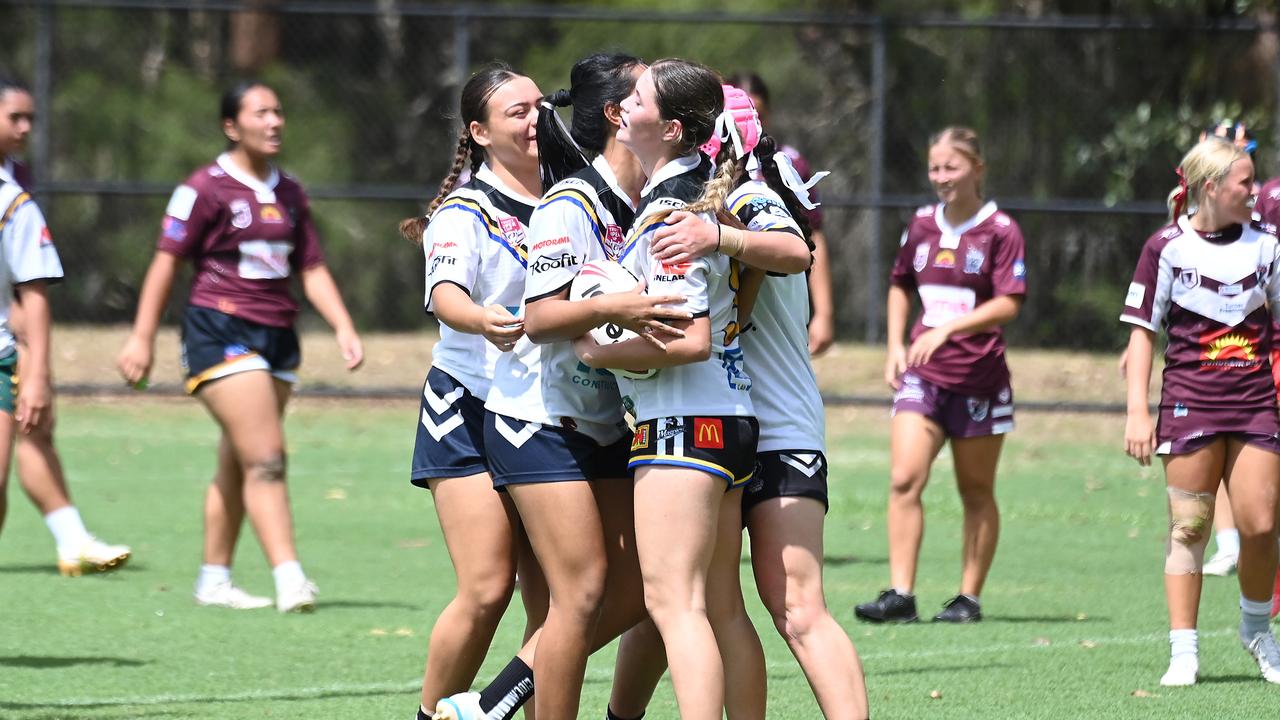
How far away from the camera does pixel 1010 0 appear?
2031 centimetres

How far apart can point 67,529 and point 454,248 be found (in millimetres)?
3588

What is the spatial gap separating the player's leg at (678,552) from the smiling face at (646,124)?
2.61 ft

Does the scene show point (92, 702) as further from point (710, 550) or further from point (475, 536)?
point (710, 550)

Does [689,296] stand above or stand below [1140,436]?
above

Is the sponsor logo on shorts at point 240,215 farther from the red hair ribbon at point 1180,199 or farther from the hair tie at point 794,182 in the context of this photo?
the red hair ribbon at point 1180,199

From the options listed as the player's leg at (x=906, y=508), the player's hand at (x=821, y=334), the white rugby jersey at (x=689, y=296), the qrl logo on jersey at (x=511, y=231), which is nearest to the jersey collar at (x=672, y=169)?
the white rugby jersey at (x=689, y=296)

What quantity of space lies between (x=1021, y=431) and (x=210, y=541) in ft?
26.8

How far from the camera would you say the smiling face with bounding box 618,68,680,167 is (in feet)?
14.2

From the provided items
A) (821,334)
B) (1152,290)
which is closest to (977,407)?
(821,334)

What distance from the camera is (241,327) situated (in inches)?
290

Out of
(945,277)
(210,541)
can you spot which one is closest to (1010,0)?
(945,277)

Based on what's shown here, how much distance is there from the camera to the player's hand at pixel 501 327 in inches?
181

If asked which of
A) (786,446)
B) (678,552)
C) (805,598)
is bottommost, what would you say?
(805,598)

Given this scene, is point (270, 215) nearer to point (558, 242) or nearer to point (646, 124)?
point (558, 242)
